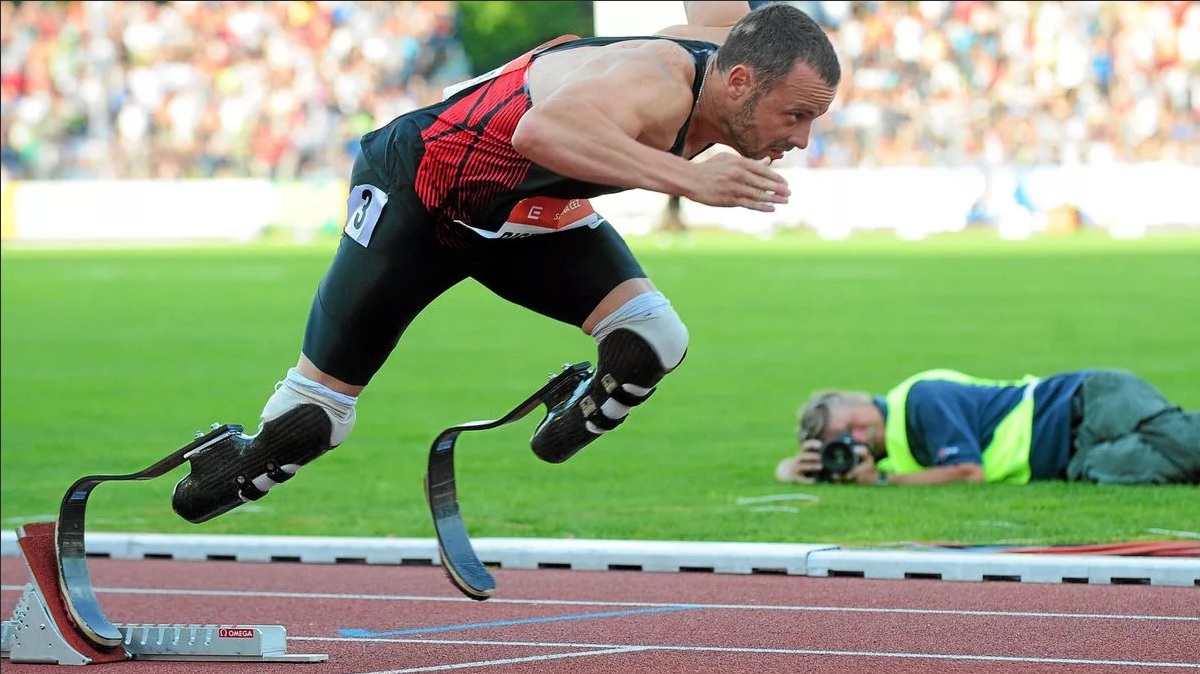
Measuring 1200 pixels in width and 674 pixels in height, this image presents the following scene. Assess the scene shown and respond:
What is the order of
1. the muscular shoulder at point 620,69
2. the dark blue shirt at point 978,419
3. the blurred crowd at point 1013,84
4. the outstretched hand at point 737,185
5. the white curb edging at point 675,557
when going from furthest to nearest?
the blurred crowd at point 1013,84, the dark blue shirt at point 978,419, the white curb edging at point 675,557, the muscular shoulder at point 620,69, the outstretched hand at point 737,185

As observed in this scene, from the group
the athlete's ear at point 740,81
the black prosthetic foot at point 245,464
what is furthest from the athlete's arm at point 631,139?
the black prosthetic foot at point 245,464

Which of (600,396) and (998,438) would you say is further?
(998,438)

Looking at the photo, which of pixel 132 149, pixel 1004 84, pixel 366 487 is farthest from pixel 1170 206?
pixel 366 487

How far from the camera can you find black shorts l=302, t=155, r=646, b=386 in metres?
5.09

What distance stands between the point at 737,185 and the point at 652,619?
2211mm

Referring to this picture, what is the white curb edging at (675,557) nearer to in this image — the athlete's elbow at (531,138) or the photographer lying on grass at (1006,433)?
the photographer lying on grass at (1006,433)

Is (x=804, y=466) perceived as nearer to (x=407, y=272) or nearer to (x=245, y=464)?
(x=245, y=464)

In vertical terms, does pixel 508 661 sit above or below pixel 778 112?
below

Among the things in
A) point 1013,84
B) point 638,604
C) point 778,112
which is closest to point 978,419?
point 638,604

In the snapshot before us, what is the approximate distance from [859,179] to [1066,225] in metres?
3.69

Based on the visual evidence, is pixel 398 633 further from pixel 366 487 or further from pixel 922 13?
pixel 922 13

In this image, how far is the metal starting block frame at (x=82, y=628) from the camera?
533 centimetres

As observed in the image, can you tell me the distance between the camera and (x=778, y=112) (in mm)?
4562

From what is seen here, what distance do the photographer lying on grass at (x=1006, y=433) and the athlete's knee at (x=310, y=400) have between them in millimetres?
3623
